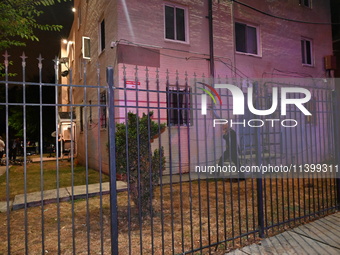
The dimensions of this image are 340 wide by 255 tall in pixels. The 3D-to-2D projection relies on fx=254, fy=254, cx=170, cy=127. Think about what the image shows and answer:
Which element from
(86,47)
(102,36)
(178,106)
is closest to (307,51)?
(102,36)

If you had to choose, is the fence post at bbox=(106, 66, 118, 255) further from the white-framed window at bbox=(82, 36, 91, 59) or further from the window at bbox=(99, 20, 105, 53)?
the white-framed window at bbox=(82, 36, 91, 59)

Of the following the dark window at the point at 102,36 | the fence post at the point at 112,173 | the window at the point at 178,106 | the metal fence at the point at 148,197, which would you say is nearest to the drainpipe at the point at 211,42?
the window at the point at 178,106

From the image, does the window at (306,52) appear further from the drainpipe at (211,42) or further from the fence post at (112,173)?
the fence post at (112,173)

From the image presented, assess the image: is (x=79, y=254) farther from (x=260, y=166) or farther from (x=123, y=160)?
(x=260, y=166)

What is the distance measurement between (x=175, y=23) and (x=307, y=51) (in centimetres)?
866

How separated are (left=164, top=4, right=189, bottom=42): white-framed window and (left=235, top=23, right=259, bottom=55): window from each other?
2.81m

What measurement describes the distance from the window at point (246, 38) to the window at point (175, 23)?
2855 millimetres

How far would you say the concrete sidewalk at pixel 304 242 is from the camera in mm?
3482

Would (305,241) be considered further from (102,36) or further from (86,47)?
(86,47)

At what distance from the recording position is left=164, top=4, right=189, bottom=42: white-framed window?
1004 centimetres

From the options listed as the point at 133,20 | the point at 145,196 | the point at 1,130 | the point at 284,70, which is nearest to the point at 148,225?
the point at 145,196

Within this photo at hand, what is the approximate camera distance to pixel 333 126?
17.2ft

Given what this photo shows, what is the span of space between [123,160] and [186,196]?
243cm

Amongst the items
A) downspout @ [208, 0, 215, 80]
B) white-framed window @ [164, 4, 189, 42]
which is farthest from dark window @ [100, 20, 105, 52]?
downspout @ [208, 0, 215, 80]
